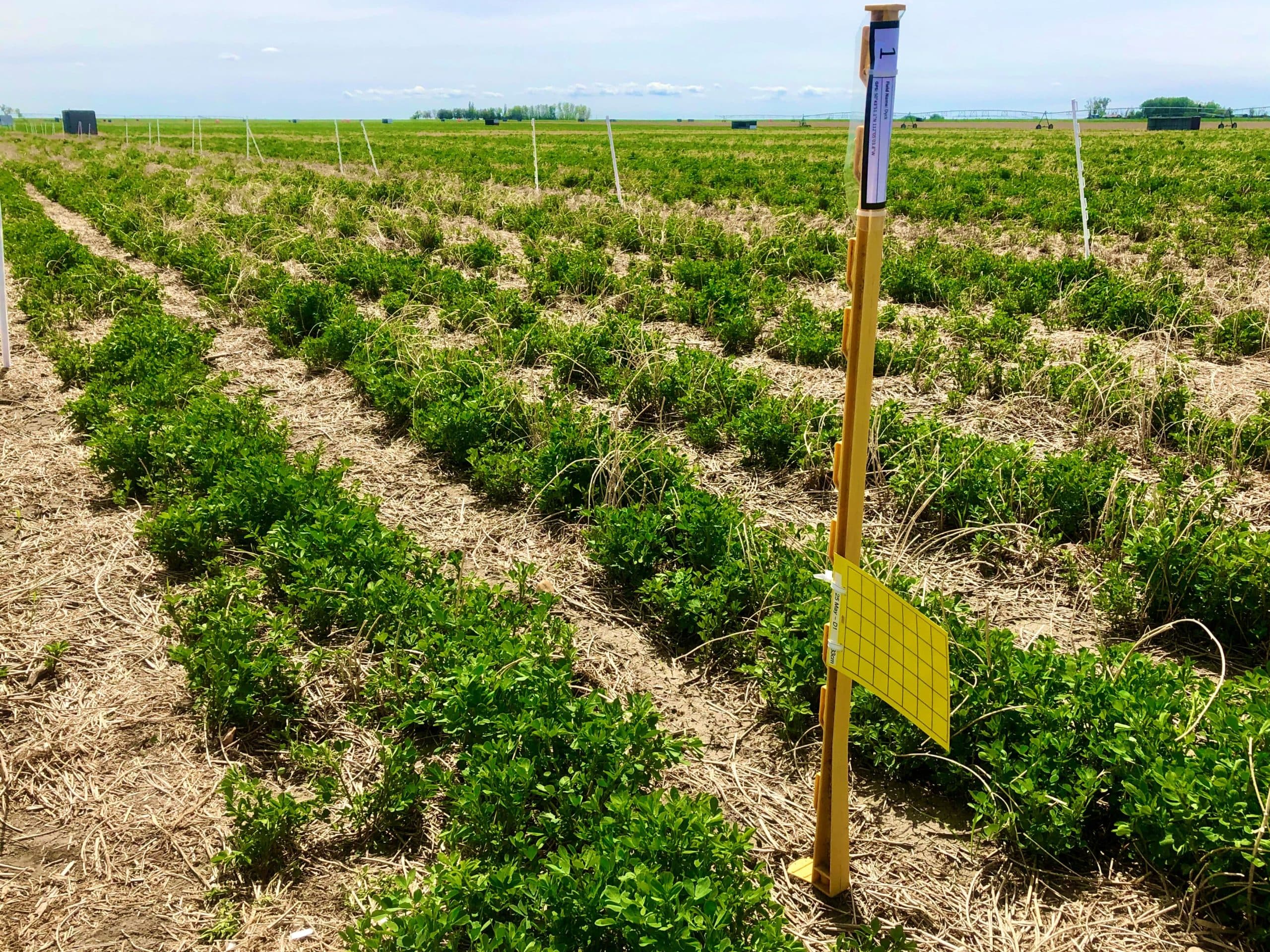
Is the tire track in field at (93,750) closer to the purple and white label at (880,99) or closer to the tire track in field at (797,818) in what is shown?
the tire track in field at (797,818)

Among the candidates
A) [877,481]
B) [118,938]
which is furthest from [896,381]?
[118,938]

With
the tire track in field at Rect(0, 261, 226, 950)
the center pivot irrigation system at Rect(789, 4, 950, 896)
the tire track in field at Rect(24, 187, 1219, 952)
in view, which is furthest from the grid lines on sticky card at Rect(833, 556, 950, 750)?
the tire track in field at Rect(0, 261, 226, 950)

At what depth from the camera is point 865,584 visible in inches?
110

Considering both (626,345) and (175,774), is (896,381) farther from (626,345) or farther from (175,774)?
(175,774)

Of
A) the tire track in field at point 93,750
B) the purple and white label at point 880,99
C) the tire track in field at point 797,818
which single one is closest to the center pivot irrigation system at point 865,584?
the purple and white label at point 880,99

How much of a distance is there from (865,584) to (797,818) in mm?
1399

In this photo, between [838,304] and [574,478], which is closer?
[574,478]

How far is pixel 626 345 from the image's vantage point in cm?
848

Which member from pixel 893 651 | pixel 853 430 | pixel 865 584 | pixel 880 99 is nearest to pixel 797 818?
pixel 893 651

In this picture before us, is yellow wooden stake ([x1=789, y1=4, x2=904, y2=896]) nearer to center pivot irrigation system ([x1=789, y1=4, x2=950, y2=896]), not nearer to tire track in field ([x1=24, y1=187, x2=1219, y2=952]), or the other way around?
center pivot irrigation system ([x1=789, y1=4, x2=950, y2=896])

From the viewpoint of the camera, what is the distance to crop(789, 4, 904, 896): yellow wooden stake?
232 centimetres

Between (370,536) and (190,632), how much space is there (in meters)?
1.01

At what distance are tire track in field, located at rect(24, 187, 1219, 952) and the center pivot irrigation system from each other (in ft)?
1.10

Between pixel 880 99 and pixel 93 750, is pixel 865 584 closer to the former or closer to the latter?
pixel 880 99
